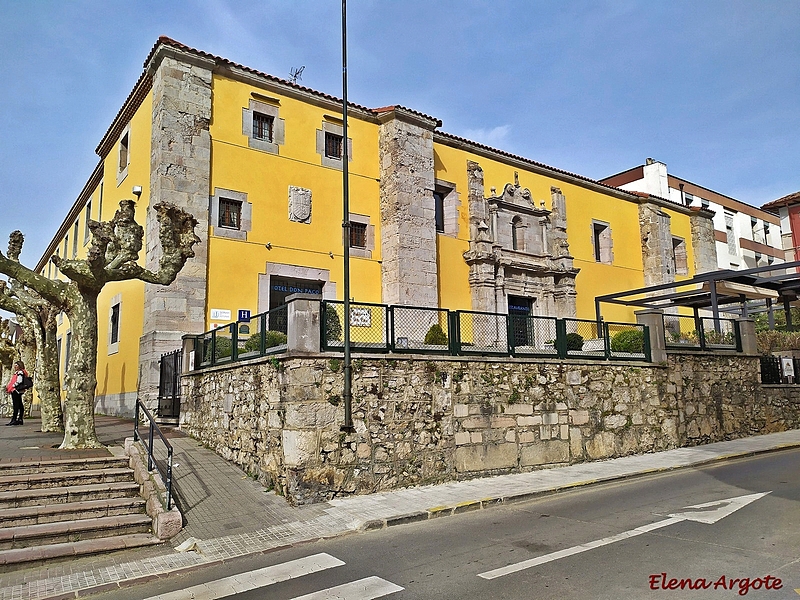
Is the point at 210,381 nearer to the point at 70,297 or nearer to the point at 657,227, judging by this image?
the point at 70,297

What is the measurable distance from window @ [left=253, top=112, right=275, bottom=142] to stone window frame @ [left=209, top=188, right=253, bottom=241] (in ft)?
6.60

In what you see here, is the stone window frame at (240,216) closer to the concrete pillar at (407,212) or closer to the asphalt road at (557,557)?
the concrete pillar at (407,212)

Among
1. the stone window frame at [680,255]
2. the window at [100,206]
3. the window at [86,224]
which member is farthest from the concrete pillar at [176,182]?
the stone window frame at [680,255]

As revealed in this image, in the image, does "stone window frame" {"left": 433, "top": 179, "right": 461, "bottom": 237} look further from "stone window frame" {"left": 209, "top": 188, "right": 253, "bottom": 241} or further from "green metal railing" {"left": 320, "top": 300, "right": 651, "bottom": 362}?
"green metal railing" {"left": 320, "top": 300, "right": 651, "bottom": 362}

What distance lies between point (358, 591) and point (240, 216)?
12544mm

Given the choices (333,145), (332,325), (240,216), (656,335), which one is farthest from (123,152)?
(656,335)

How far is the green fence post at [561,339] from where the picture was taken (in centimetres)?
1210

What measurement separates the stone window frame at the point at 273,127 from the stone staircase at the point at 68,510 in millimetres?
10369

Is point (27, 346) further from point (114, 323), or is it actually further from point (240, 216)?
point (240, 216)

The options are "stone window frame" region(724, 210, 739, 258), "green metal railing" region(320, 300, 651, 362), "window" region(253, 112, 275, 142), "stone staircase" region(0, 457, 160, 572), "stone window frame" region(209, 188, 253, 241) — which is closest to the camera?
"stone staircase" region(0, 457, 160, 572)

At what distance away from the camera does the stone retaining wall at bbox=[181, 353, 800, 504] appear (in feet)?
29.1

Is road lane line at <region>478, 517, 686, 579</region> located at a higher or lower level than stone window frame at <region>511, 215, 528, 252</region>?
lower

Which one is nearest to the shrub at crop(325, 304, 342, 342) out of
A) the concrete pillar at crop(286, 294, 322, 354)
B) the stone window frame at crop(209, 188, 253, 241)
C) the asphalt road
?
the concrete pillar at crop(286, 294, 322, 354)

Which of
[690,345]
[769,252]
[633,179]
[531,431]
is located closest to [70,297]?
[531,431]
